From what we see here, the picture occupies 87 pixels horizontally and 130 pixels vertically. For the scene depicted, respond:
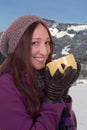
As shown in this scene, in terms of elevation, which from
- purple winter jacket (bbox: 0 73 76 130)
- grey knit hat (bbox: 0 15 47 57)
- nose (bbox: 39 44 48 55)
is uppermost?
grey knit hat (bbox: 0 15 47 57)

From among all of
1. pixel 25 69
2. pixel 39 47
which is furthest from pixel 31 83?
pixel 39 47

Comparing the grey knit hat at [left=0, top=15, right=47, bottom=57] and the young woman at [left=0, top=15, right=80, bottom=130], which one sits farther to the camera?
the grey knit hat at [left=0, top=15, right=47, bottom=57]

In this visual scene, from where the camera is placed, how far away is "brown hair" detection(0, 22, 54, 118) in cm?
204

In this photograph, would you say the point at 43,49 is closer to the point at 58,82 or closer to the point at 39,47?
the point at 39,47

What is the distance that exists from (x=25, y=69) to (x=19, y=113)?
253mm

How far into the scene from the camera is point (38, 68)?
2.19m

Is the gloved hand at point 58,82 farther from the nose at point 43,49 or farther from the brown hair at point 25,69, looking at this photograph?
the nose at point 43,49

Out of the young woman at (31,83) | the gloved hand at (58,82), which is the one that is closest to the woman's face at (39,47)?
the young woman at (31,83)

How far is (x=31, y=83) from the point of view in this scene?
6.77 ft

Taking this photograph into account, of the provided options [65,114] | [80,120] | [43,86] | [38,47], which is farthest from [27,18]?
[80,120]

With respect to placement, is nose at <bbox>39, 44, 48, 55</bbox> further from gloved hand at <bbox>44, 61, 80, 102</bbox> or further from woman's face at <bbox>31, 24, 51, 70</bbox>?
gloved hand at <bbox>44, 61, 80, 102</bbox>

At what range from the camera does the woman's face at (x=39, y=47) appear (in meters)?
2.19

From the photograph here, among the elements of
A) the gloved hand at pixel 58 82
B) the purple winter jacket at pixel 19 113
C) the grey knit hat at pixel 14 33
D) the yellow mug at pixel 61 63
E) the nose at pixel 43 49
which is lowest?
Answer: the purple winter jacket at pixel 19 113

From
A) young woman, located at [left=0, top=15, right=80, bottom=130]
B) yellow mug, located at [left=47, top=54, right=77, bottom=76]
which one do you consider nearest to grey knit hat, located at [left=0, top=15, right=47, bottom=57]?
young woman, located at [left=0, top=15, right=80, bottom=130]
